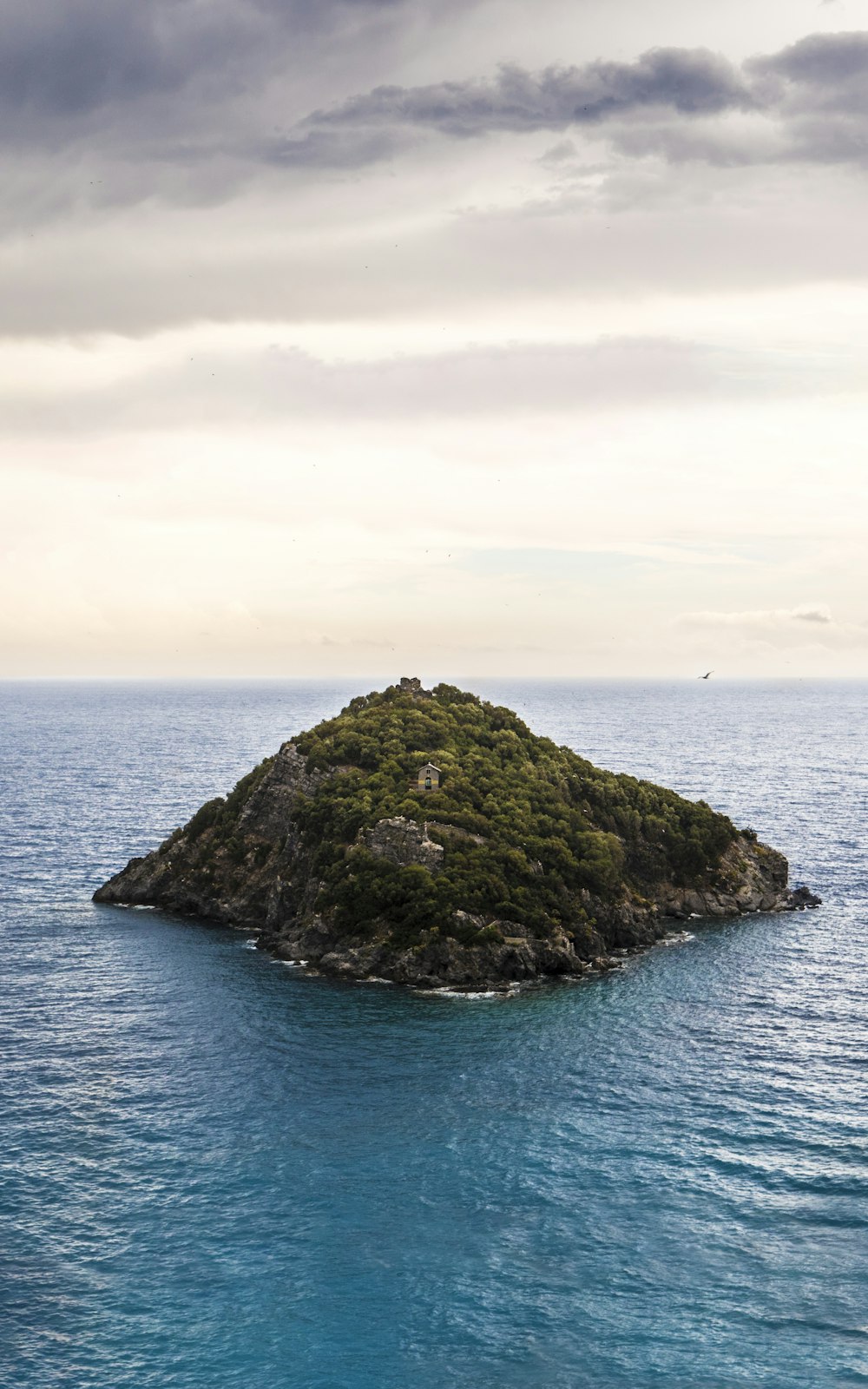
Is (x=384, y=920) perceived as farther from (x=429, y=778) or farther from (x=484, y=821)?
(x=429, y=778)

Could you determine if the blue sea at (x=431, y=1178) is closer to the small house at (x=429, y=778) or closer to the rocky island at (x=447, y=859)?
the rocky island at (x=447, y=859)

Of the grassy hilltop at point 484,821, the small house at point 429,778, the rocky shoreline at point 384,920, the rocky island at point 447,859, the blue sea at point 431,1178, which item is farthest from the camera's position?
the small house at point 429,778

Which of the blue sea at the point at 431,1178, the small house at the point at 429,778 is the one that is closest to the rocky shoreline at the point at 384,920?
the blue sea at the point at 431,1178

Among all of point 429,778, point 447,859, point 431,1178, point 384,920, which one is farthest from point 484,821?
point 431,1178

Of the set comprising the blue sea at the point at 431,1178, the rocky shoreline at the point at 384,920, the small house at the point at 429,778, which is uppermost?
the small house at the point at 429,778

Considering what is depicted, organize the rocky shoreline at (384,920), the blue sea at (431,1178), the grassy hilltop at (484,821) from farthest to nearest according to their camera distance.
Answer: the grassy hilltop at (484,821) < the rocky shoreline at (384,920) < the blue sea at (431,1178)

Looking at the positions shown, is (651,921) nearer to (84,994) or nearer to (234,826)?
(234,826)

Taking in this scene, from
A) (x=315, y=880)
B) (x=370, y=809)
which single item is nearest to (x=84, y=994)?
(x=315, y=880)
